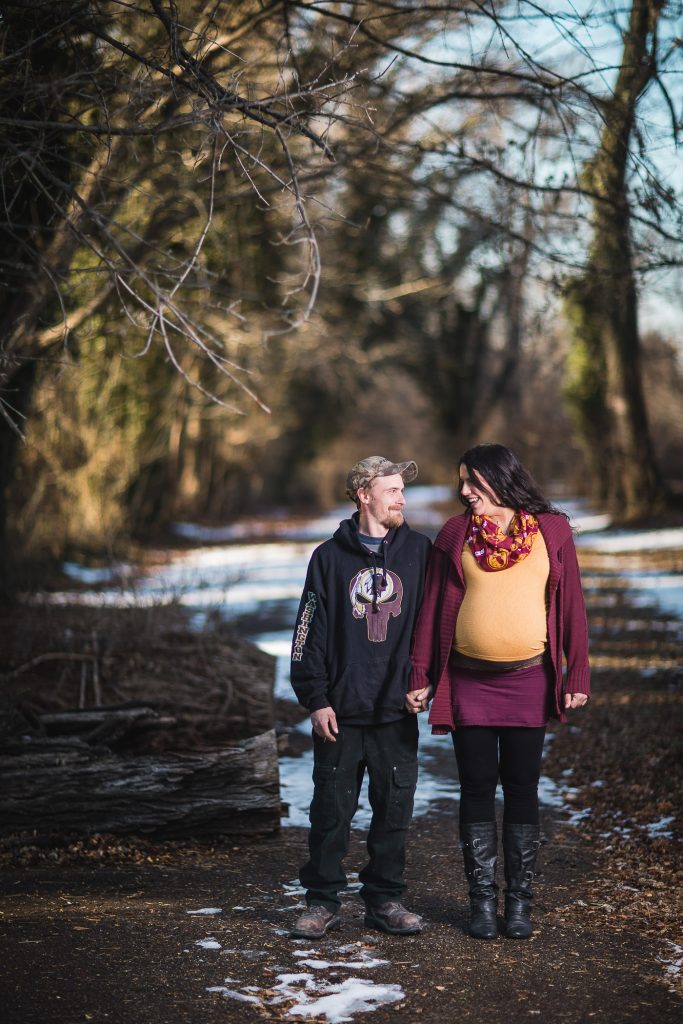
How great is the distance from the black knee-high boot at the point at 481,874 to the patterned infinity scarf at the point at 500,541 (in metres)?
1.05

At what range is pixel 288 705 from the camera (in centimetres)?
975

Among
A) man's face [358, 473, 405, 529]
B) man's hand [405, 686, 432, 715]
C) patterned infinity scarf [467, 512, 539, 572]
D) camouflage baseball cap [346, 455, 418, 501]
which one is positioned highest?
camouflage baseball cap [346, 455, 418, 501]

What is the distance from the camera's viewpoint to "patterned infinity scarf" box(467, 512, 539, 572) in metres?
4.57

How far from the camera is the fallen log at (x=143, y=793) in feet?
19.2

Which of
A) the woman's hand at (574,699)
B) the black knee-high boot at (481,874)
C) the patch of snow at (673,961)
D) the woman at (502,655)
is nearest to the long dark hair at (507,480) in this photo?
the woman at (502,655)

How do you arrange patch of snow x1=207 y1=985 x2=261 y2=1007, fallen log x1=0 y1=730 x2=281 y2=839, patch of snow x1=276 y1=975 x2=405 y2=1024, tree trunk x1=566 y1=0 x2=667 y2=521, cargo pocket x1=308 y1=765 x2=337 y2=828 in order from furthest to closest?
tree trunk x1=566 y1=0 x2=667 y2=521 < fallen log x1=0 y1=730 x2=281 y2=839 < cargo pocket x1=308 y1=765 x2=337 y2=828 < patch of snow x1=207 y1=985 x2=261 y2=1007 < patch of snow x1=276 y1=975 x2=405 y2=1024

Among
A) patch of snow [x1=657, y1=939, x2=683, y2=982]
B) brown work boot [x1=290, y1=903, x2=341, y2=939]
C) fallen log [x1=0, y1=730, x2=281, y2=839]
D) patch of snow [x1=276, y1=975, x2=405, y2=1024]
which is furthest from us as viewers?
fallen log [x1=0, y1=730, x2=281, y2=839]

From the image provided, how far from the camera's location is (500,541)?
4590 mm

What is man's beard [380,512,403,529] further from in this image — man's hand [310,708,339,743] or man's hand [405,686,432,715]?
man's hand [310,708,339,743]

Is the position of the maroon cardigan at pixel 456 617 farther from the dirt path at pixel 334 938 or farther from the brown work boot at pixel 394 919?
the dirt path at pixel 334 938

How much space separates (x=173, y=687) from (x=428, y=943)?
4075 mm

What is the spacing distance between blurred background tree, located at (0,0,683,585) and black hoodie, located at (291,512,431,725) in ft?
4.28

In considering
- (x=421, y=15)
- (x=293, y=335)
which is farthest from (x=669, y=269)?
(x=293, y=335)

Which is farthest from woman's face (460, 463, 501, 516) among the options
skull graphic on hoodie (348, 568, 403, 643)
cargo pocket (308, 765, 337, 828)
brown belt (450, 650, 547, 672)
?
cargo pocket (308, 765, 337, 828)
